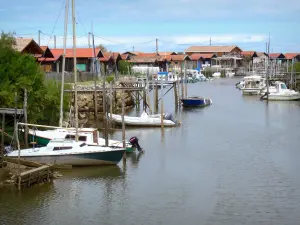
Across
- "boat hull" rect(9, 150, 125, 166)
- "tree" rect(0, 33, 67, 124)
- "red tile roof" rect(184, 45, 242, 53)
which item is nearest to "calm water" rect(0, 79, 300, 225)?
A: "boat hull" rect(9, 150, 125, 166)

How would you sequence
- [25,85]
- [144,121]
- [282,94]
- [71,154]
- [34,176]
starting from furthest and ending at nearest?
1. [282,94]
2. [144,121]
3. [25,85]
4. [71,154]
5. [34,176]

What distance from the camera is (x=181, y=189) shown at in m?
25.1

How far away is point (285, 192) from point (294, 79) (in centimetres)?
5770

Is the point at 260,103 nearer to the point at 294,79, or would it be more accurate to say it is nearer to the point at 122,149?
the point at 294,79

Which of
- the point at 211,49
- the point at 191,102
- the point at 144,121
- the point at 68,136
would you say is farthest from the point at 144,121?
the point at 211,49

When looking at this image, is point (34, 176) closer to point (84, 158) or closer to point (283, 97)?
point (84, 158)

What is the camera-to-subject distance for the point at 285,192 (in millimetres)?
24688

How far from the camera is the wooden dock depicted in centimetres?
2416

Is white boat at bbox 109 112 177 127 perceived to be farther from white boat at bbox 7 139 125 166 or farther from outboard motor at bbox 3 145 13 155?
outboard motor at bbox 3 145 13 155

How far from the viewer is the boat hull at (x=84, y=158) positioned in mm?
27487

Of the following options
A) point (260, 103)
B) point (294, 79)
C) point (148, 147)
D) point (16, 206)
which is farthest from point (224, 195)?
point (294, 79)

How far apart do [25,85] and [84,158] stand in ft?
22.4

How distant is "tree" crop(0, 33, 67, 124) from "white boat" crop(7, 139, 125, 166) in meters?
4.21

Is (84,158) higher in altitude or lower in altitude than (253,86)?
lower
